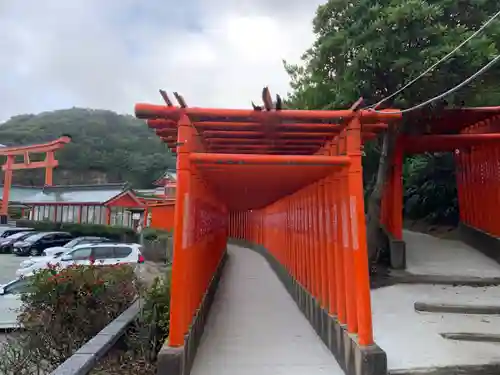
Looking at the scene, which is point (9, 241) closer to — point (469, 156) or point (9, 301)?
point (9, 301)

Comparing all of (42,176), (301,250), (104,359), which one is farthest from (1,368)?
(42,176)

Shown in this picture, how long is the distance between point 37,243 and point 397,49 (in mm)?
21896

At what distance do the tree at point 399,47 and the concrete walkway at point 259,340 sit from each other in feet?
14.8

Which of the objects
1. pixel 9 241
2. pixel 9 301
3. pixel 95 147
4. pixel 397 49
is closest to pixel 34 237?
pixel 9 241

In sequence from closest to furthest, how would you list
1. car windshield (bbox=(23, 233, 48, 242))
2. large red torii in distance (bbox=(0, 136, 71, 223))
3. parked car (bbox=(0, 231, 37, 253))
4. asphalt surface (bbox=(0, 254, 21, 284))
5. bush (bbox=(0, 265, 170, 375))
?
bush (bbox=(0, 265, 170, 375)) → asphalt surface (bbox=(0, 254, 21, 284)) → car windshield (bbox=(23, 233, 48, 242)) → parked car (bbox=(0, 231, 37, 253)) → large red torii in distance (bbox=(0, 136, 71, 223))

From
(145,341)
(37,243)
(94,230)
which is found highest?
(94,230)

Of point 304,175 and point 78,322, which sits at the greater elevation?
point 304,175

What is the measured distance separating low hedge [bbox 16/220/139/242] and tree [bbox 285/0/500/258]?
1776 cm

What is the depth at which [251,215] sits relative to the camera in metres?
22.7

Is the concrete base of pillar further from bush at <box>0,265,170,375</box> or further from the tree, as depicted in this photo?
the tree

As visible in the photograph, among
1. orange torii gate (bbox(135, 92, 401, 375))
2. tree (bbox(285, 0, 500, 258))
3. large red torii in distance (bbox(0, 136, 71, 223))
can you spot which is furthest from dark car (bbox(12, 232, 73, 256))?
orange torii gate (bbox(135, 92, 401, 375))

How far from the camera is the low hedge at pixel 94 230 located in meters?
25.9

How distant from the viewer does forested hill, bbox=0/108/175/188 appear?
57438 mm

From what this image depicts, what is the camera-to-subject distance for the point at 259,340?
6.19 metres
